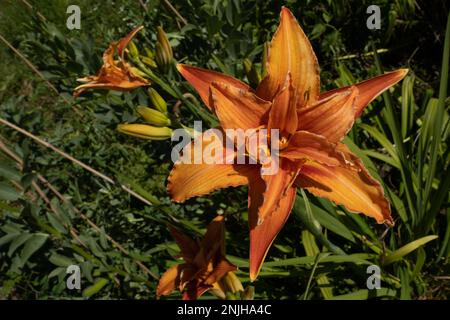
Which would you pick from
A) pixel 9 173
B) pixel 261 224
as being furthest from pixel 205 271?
pixel 9 173

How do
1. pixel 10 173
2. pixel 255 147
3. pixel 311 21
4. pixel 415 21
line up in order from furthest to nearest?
pixel 415 21
pixel 311 21
pixel 10 173
pixel 255 147

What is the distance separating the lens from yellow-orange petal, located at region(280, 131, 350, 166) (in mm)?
771

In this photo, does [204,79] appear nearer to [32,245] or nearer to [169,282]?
[169,282]

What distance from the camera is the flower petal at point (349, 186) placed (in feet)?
2.65

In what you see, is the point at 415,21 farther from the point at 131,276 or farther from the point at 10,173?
the point at 10,173

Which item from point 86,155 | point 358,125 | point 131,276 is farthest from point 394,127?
point 86,155

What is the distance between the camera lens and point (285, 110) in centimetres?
81

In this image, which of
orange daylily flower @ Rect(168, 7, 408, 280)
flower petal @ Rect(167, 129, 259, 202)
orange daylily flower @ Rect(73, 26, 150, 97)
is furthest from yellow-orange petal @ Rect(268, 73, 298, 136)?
orange daylily flower @ Rect(73, 26, 150, 97)

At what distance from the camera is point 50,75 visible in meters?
1.62

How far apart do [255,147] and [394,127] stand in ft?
2.98

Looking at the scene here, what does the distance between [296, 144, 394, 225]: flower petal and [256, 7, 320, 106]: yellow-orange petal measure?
138 millimetres

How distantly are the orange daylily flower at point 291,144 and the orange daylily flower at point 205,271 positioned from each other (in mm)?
306

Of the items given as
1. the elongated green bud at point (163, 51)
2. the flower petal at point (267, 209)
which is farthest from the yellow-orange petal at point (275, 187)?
the elongated green bud at point (163, 51)

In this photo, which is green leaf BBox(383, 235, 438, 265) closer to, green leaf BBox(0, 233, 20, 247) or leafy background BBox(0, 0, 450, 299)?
leafy background BBox(0, 0, 450, 299)
